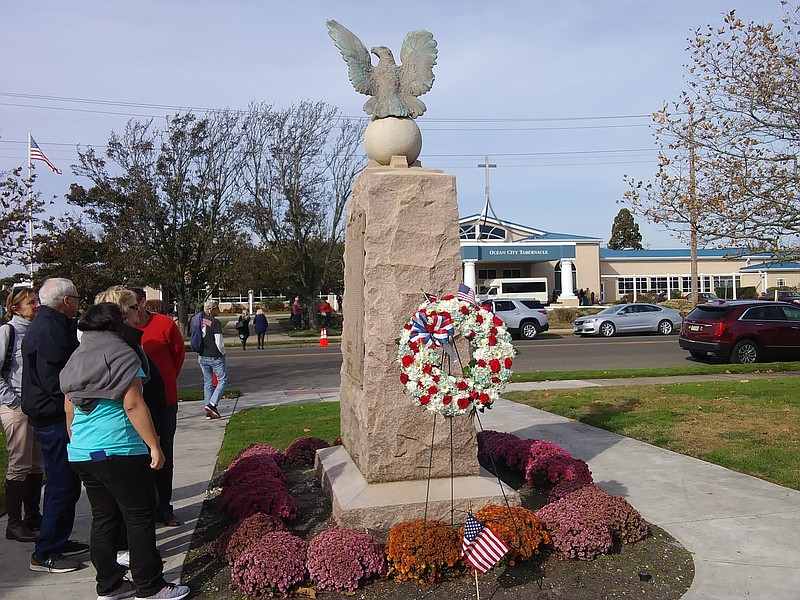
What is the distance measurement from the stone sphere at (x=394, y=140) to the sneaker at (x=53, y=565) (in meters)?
3.92

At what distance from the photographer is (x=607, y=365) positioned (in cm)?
1733

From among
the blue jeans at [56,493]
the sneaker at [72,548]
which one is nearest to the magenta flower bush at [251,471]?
the sneaker at [72,548]

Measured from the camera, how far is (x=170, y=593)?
4113 mm

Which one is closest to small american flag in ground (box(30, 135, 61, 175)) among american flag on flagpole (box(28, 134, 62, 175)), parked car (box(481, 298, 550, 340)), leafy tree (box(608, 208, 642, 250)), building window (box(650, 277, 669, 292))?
american flag on flagpole (box(28, 134, 62, 175))

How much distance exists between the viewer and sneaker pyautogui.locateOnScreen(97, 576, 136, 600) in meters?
4.09

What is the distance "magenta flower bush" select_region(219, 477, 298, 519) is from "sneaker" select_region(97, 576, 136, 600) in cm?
112

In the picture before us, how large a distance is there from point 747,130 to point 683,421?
230 inches

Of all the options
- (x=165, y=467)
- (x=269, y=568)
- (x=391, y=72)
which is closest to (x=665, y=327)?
(x=391, y=72)

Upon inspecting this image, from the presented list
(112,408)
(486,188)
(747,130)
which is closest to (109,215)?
(747,130)

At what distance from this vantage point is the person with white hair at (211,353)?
10203 mm

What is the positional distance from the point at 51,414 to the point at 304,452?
2.99m

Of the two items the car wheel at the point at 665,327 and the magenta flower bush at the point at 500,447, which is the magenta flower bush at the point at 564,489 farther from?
the car wheel at the point at 665,327

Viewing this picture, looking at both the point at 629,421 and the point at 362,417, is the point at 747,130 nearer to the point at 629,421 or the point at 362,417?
the point at 629,421

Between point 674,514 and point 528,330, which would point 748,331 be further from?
point 674,514
